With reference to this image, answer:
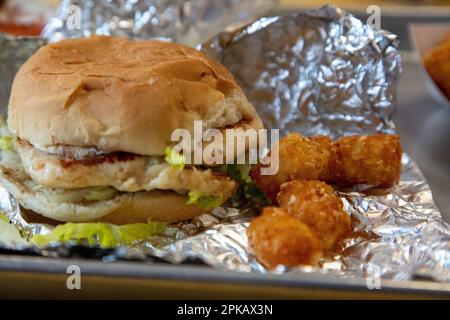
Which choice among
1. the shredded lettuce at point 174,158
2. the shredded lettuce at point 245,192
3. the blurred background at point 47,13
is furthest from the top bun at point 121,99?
the blurred background at point 47,13

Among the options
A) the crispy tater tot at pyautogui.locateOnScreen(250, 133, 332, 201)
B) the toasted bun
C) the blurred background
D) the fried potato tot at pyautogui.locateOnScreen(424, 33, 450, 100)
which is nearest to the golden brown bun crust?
the toasted bun

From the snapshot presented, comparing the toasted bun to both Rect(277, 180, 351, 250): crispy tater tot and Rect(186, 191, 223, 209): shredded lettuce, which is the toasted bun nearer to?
Rect(186, 191, 223, 209): shredded lettuce

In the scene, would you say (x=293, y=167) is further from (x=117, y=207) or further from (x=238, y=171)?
(x=117, y=207)

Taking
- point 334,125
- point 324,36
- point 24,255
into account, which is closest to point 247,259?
point 24,255

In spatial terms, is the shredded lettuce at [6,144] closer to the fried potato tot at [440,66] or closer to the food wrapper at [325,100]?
the food wrapper at [325,100]

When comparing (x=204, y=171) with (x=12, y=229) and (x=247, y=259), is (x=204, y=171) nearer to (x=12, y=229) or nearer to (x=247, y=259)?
(x=247, y=259)
